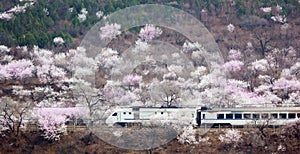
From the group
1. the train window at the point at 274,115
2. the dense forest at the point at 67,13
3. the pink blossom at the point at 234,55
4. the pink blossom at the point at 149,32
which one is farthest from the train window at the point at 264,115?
the pink blossom at the point at 149,32

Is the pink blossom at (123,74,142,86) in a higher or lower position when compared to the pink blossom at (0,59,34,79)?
lower

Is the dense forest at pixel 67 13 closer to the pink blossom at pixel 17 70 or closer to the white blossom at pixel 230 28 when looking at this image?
the white blossom at pixel 230 28

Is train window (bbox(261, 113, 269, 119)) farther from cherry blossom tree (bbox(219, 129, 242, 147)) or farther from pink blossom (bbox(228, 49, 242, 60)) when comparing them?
pink blossom (bbox(228, 49, 242, 60))

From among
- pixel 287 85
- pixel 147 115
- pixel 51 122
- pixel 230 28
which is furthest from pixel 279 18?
pixel 51 122

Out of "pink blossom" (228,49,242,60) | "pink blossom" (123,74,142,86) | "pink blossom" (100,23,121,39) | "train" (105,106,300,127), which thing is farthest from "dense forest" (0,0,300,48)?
"train" (105,106,300,127)

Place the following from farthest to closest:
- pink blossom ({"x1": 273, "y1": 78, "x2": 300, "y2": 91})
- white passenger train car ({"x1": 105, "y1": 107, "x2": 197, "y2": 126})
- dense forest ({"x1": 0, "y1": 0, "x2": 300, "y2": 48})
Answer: dense forest ({"x1": 0, "y1": 0, "x2": 300, "y2": 48})
pink blossom ({"x1": 273, "y1": 78, "x2": 300, "y2": 91})
white passenger train car ({"x1": 105, "y1": 107, "x2": 197, "y2": 126})

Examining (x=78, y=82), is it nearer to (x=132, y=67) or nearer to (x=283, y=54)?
(x=132, y=67)
